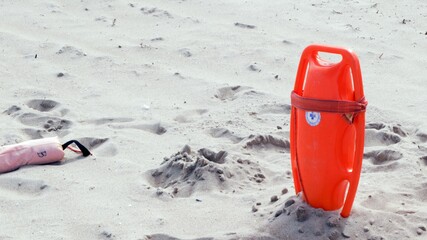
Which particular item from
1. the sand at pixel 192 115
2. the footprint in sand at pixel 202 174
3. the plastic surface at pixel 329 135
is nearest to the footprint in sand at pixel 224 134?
the sand at pixel 192 115

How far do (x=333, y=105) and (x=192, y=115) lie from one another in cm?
192

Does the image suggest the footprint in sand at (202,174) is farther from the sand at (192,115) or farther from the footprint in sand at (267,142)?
the footprint in sand at (267,142)

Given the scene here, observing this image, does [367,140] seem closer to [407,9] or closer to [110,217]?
[110,217]

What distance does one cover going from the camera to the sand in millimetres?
3592

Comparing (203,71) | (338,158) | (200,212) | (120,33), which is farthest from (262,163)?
(120,33)

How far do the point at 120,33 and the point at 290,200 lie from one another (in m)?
3.57

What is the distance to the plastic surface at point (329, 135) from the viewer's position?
3238 mm

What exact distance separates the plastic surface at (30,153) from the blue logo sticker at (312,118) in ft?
5.35

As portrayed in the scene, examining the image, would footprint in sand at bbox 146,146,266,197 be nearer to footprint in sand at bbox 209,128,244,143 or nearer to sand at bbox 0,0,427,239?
sand at bbox 0,0,427,239

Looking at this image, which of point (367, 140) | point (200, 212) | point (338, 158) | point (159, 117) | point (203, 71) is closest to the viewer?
point (338, 158)

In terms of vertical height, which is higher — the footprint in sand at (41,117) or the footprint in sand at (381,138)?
the footprint in sand at (381,138)

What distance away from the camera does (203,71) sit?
583 cm

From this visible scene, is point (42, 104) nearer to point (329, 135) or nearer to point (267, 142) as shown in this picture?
point (267, 142)

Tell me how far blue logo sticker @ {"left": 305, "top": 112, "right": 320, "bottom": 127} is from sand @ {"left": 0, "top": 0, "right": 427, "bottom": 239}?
393 mm
